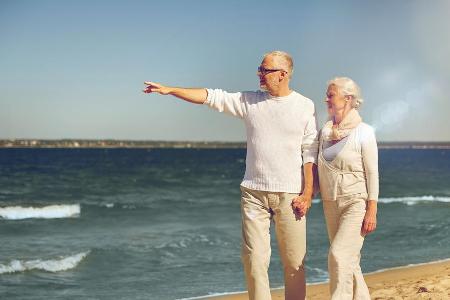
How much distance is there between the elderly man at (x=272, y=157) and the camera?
14.6 ft

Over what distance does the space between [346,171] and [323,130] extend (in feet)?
1.03

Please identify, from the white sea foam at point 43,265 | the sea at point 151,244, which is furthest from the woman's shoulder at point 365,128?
the white sea foam at point 43,265

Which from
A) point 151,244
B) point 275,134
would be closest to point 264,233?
point 275,134

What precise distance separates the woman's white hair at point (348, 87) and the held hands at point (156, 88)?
3.61 ft

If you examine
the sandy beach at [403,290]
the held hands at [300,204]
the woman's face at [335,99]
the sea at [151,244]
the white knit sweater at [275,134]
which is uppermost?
the woman's face at [335,99]

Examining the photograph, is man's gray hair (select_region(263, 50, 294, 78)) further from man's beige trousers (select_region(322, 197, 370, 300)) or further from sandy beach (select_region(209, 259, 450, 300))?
sandy beach (select_region(209, 259, 450, 300))

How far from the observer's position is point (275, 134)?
176 inches

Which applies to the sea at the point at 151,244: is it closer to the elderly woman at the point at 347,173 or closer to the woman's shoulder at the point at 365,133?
the elderly woman at the point at 347,173

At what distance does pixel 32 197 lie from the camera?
1356 inches

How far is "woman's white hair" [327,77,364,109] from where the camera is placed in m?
4.48

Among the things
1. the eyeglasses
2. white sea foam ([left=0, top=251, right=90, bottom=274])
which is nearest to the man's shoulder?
the eyeglasses

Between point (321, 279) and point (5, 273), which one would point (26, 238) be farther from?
point (321, 279)

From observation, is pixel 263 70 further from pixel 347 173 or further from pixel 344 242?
pixel 344 242

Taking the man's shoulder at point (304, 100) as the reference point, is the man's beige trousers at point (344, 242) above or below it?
below
